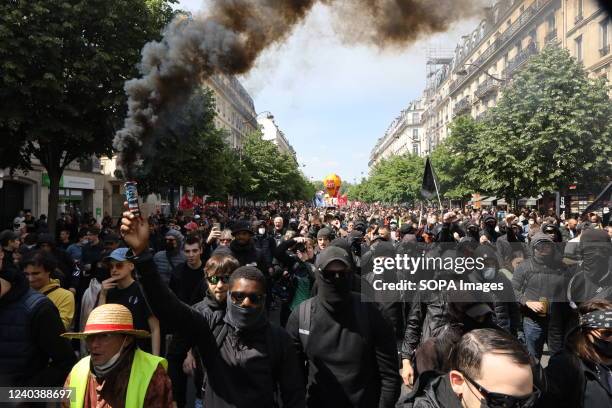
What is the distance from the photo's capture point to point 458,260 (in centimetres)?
595

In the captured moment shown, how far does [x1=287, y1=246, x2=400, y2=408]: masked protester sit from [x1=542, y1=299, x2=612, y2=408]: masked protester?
88cm

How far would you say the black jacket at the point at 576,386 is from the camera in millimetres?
2514

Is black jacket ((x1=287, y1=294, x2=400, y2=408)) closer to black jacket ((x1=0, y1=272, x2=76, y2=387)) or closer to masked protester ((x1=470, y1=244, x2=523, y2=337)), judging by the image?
black jacket ((x1=0, y1=272, x2=76, y2=387))

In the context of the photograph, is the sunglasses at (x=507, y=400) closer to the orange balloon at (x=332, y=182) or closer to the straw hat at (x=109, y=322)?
the straw hat at (x=109, y=322)

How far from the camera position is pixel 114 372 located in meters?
2.43

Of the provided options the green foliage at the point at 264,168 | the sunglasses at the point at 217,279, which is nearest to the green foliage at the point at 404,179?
the green foliage at the point at 264,168

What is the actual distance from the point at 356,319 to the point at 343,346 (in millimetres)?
179

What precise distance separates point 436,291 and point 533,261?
1.61m

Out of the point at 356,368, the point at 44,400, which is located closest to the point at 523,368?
the point at 356,368

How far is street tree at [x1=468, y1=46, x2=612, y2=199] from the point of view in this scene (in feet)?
62.2

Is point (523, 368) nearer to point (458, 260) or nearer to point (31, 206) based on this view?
point (458, 260)

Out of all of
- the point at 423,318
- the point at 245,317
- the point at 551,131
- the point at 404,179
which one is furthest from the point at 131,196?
the point at 404,179

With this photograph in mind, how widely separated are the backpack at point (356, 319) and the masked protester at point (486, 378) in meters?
0.94

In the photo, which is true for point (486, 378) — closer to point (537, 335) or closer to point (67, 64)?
point (537, 335)
